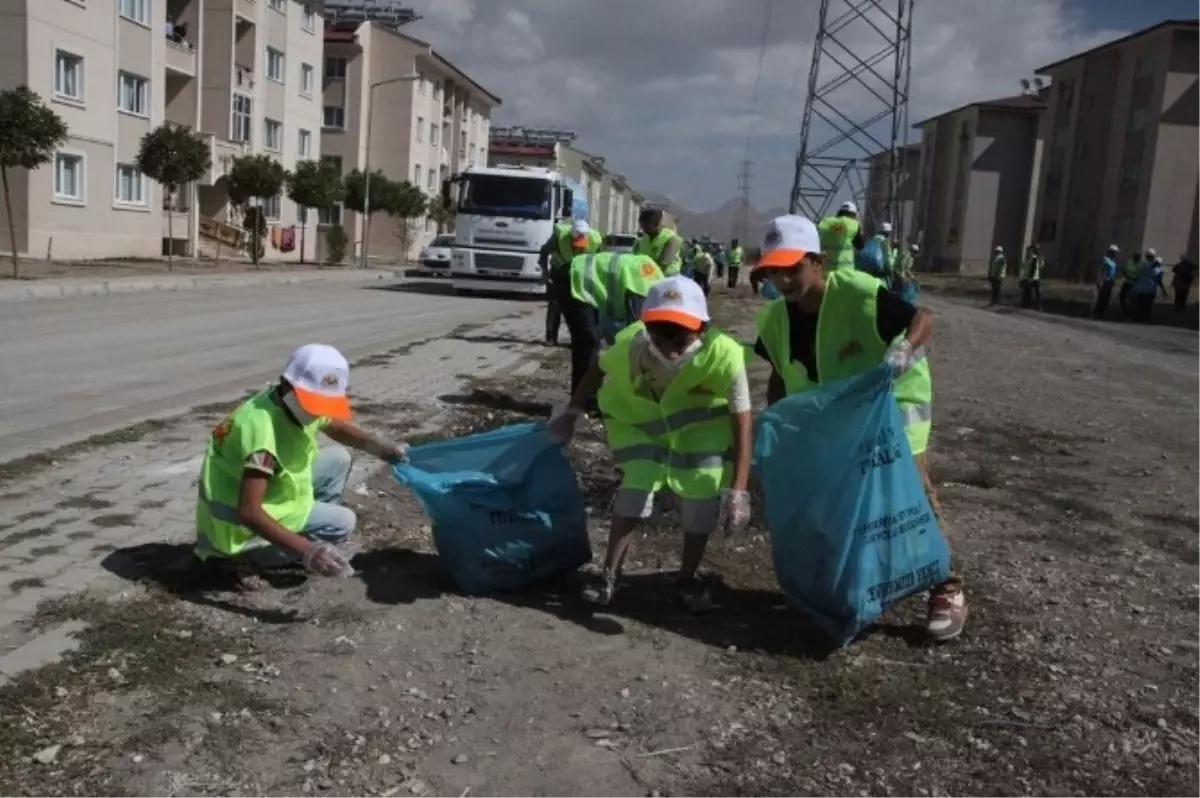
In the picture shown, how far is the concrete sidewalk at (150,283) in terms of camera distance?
62.8 feet

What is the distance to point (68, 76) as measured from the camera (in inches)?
1206

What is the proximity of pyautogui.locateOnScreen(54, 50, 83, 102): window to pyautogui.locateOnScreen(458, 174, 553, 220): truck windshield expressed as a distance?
1273cm

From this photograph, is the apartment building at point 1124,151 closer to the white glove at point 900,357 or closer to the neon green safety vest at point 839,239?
the neon green safety vest at point 839,239

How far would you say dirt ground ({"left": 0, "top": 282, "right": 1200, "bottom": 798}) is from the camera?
3.08 metres

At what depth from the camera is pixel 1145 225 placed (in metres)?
45.6

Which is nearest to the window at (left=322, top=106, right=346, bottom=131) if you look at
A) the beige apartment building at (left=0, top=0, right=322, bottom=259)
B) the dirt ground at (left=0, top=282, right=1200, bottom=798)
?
the beige apartment building at (left=0, top=0, right=322, bottom=259)

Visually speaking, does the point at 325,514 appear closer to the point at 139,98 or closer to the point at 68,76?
the point at 68,76

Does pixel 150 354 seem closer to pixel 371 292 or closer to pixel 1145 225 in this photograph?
pixel 371 292

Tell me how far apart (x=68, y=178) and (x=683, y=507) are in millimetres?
30744

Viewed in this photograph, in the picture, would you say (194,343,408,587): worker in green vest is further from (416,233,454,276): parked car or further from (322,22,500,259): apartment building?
(322,22,500,259): apartment building

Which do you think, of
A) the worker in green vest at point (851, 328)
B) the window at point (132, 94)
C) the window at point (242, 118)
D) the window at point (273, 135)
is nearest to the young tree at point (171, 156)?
the window at point (132, 94)

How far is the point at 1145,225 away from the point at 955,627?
47.0 meters

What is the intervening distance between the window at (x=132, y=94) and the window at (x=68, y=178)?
312 centimetres

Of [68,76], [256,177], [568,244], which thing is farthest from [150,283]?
[568,244]
